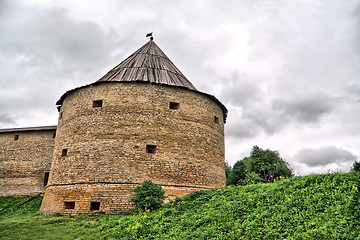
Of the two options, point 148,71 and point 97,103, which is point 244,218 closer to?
point 97,103

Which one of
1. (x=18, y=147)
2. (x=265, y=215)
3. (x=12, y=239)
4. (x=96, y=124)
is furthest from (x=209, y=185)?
(x=18, y=147)

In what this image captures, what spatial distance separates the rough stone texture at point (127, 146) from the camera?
12.4m

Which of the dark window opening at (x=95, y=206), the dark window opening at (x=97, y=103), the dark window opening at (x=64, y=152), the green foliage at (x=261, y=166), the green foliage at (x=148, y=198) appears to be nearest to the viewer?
the green foliage at (x=148, y=198)

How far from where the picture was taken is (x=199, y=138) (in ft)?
46.5

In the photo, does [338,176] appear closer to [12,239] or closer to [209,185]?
[209,185]

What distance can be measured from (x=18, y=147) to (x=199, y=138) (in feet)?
45.2

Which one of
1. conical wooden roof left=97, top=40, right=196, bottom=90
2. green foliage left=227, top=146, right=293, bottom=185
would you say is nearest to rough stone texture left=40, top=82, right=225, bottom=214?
conical wooden roof left=97, top=40, right=196, bottom=90

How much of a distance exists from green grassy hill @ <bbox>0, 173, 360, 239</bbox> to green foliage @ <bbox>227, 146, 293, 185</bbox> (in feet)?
91.9

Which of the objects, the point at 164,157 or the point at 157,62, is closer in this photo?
the point at 164,157

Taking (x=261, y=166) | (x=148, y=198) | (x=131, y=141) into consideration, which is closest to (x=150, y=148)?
(x=131, y=141)

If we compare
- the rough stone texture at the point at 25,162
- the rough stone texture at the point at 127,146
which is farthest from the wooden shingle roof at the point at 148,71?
the rough stone texture at the point at 25,162

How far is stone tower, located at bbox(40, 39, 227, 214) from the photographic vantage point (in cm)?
1239

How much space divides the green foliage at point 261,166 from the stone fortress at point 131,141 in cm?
2276

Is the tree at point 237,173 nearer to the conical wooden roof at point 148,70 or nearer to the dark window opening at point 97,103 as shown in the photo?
the conical wooden roof at point 148,70
